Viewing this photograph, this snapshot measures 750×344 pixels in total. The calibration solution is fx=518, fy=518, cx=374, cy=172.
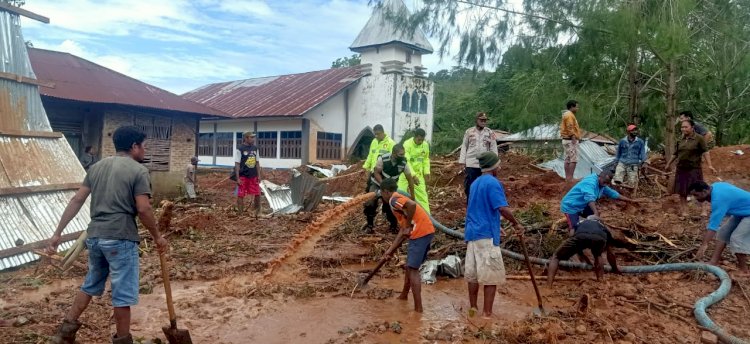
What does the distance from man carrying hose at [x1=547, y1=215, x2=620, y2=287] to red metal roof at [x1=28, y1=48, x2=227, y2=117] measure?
42.6ft

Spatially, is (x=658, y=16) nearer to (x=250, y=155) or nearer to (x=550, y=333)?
(x=550, y=333)

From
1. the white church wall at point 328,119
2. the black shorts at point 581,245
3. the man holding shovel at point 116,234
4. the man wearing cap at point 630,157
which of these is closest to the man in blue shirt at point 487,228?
the black shorts at point 581,245

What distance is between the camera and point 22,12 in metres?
8.32

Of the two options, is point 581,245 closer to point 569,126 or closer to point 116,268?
point 569,126

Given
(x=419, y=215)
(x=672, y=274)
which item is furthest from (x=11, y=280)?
(x=672, y=274)

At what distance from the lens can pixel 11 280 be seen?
19.2ft

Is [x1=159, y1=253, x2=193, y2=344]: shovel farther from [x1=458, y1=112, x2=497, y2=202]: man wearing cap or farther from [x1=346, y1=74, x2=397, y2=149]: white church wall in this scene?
[x1=346, y1=74, x2=397, y2=149]: white church wall

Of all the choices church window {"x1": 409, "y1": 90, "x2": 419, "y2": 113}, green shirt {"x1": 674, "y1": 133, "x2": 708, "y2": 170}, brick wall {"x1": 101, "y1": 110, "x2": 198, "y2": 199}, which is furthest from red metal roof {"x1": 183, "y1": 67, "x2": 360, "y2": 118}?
green shirt {"x1": 674, "y1": 133, "x2": 708, "y2": 170}

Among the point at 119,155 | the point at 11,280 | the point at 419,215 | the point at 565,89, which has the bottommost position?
the point at 11,280

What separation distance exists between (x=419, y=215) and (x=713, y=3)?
29.4ft

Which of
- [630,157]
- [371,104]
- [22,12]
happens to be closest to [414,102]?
[371,104]

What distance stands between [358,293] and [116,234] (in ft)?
9.12

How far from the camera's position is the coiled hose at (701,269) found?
452 centimetres

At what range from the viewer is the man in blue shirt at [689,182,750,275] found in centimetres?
593
